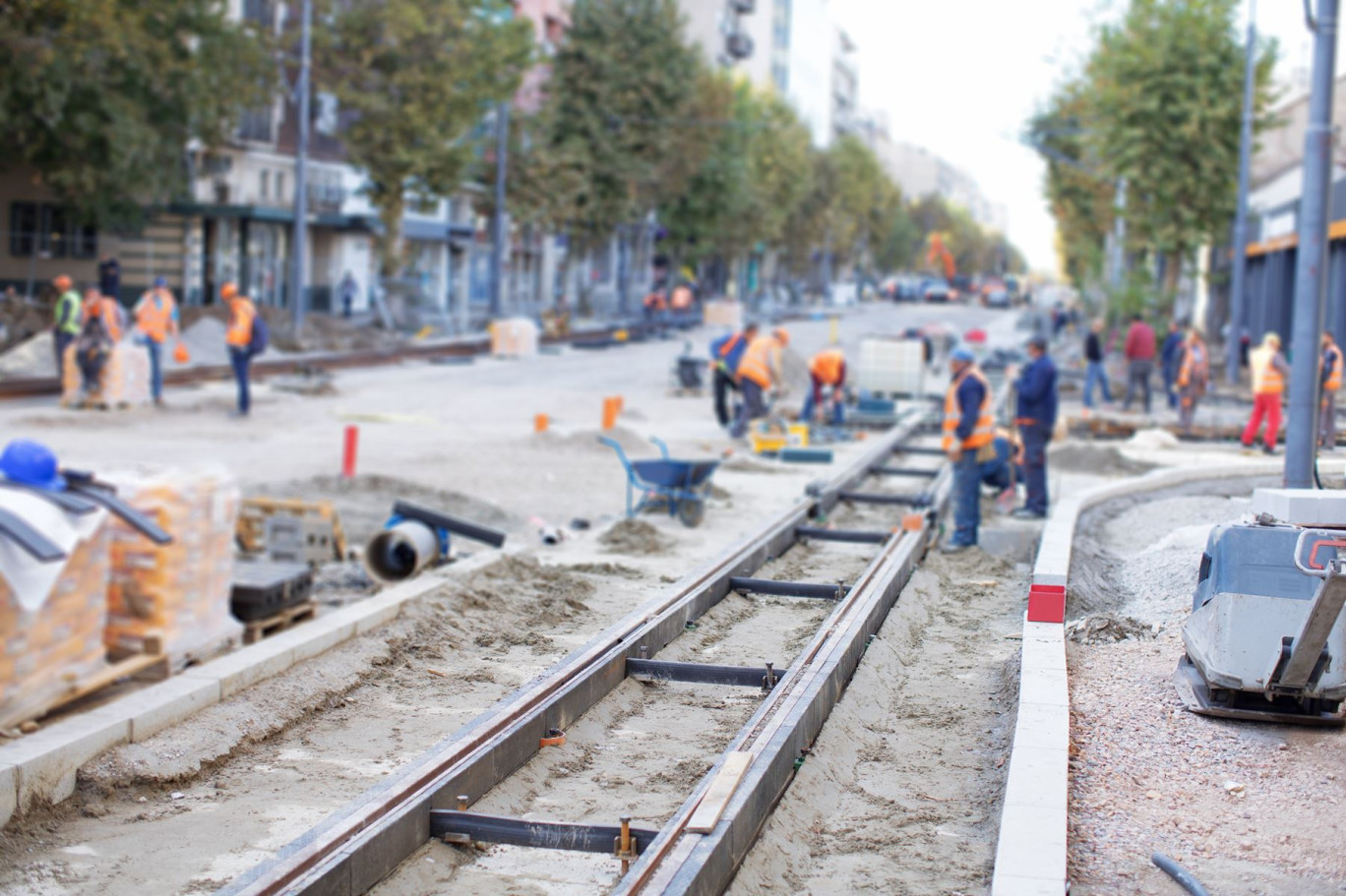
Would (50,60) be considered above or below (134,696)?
above

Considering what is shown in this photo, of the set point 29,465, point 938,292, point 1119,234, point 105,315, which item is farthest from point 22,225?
point 938,292

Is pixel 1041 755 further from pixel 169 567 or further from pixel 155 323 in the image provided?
pixel 155 323

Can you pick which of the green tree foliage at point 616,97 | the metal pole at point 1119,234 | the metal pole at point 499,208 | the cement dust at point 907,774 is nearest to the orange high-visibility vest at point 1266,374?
the cement dust at point 907,774

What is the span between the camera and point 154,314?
2367 centimetres

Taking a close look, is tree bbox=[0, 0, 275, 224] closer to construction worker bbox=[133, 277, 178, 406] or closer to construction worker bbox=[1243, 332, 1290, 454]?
construction worker bbox=[133, 277, 178, 406]

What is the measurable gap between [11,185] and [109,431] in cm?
2457

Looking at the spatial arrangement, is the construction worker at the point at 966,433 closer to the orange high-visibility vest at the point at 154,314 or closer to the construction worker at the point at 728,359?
the construction worker at the point at 728,359

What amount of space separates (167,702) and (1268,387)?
16744mm

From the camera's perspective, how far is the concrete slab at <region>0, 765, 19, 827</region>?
654 centimetres

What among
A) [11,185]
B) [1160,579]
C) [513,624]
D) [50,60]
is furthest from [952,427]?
[11,185]

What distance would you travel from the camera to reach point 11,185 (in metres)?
42.0

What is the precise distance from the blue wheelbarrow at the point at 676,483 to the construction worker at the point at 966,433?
232cm

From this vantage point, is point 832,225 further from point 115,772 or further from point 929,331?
point 115,772

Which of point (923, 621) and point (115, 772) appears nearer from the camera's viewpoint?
point (115, 772)
